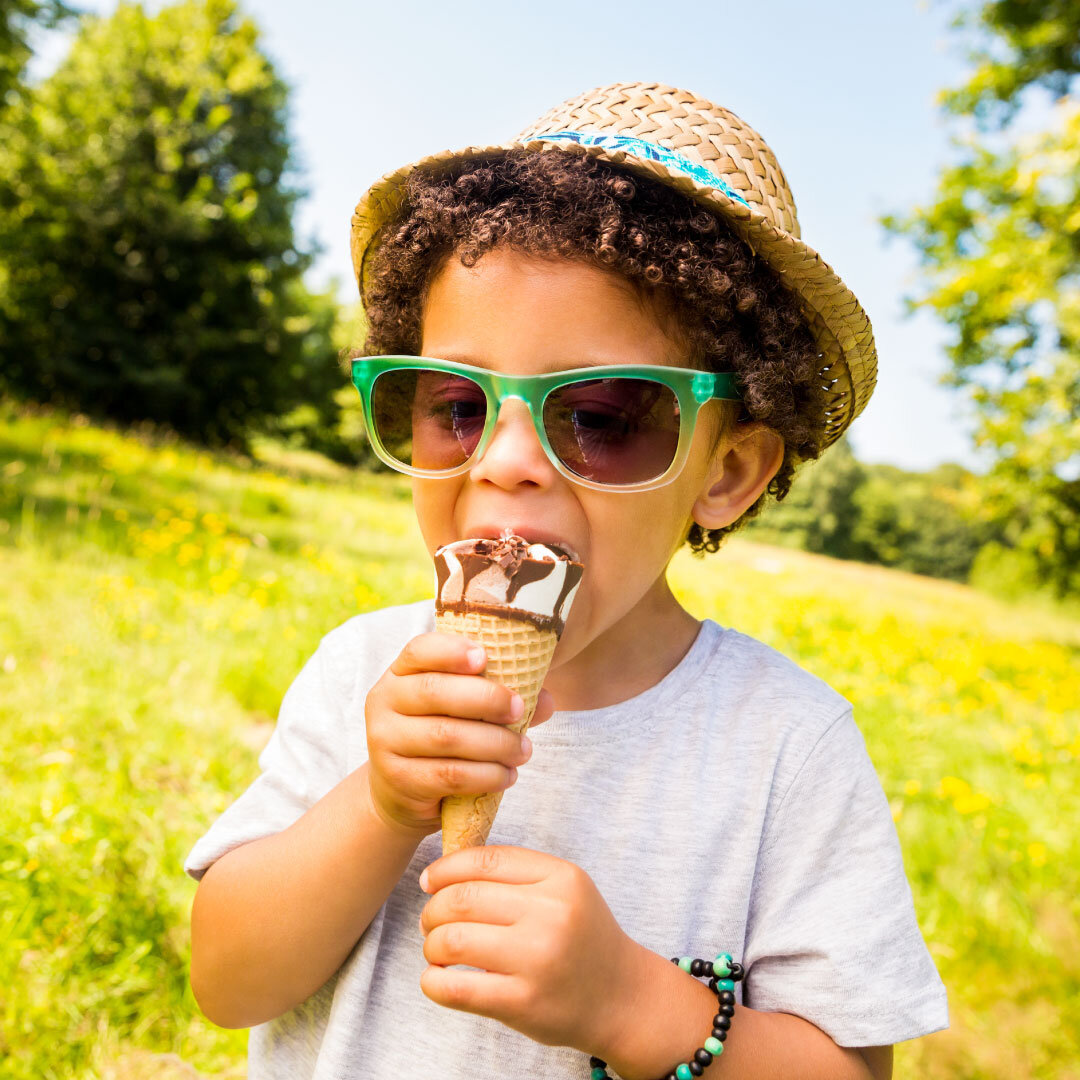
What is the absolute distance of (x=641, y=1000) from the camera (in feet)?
3.22

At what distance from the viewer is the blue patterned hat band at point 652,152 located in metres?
1.22

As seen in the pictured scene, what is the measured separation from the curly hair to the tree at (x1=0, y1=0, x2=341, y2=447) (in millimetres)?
16246

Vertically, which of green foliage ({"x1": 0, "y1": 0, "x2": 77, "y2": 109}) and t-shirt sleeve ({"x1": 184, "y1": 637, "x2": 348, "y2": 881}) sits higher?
green foliage ({"x1": 0, "y1": 0, "x2": 77, "y2": 109})

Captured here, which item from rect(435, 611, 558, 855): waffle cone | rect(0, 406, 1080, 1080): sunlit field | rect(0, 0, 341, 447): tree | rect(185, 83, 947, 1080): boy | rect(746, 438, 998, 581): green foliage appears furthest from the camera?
rect(0, 0, 341, 447): tree

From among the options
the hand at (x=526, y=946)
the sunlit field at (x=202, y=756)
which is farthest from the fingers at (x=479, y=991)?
the sunlit field at (x=202, y=756)

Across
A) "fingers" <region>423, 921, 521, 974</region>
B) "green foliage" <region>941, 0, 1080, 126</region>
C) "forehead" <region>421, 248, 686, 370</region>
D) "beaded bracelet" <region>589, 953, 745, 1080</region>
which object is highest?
"green foliage" <region>941, 0, 1080, 126</region>

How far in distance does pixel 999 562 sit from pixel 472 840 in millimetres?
38582

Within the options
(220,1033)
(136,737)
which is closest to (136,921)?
(220,1033)

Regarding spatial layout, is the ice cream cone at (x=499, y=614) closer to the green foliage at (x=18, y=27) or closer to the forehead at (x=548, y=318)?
the forehead at (x=548, y=318)

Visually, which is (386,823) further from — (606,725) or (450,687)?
(606,725)

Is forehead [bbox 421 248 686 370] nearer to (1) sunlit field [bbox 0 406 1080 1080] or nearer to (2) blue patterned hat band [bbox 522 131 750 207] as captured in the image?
(2) blue patterned hat band [bbox 522 131 750 207]

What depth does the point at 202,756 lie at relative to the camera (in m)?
2.74

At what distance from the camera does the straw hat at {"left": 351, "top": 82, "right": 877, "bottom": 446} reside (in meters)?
1.24

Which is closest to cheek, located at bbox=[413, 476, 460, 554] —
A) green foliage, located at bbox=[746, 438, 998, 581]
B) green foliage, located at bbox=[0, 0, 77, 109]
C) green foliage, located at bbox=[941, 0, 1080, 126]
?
green foliage, located at bbox=[746, 438, 998, 581]
